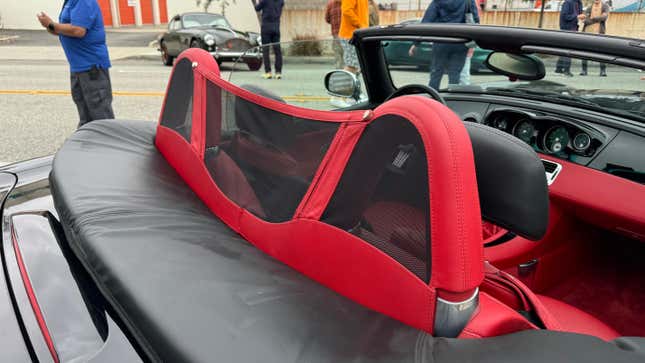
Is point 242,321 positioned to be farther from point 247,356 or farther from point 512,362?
point 512,362

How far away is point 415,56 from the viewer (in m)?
2.85

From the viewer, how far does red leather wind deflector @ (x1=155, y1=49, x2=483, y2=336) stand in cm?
99

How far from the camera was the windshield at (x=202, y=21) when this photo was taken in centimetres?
1347

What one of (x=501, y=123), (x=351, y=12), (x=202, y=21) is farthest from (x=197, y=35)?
(x=501, y=123)

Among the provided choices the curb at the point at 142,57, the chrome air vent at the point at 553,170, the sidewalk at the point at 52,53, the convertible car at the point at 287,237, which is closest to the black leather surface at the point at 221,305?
the convertible car at the point at 287,237

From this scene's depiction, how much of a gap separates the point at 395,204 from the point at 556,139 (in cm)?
172

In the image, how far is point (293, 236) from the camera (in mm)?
1269

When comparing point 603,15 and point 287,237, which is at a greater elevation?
point 603,15

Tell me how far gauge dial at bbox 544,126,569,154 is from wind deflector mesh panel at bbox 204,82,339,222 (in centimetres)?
168

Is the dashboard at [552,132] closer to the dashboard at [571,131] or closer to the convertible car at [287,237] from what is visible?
the dashboard at [571,131]

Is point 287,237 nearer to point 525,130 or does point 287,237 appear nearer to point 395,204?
point 395,204

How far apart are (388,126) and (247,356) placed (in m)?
0.57

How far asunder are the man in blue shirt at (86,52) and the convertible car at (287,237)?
10.1 ft

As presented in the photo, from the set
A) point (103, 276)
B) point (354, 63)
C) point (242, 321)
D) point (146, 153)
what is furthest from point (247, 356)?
point (354, 63)
